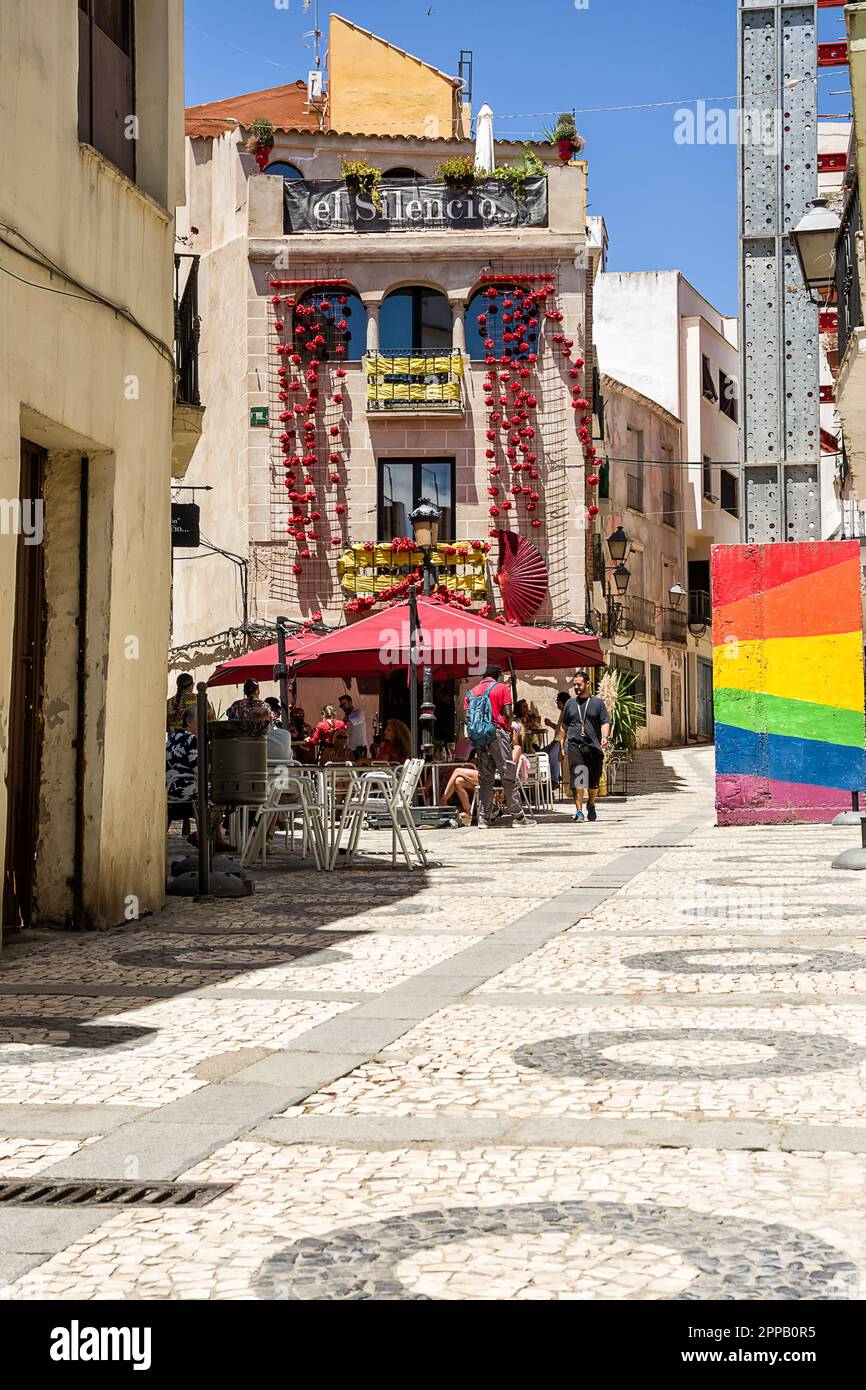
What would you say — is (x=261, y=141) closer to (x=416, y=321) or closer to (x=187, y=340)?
(x=416, y=321)

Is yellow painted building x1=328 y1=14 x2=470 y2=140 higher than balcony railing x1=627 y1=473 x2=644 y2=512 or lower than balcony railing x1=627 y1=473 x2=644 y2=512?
higher

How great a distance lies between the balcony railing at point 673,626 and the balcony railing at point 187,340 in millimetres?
31026

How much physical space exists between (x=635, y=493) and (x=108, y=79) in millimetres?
32919

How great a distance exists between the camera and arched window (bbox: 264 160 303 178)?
33.4 metres

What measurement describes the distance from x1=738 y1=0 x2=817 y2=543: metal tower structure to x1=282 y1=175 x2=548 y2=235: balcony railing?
13300 millimetres

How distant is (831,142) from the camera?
41.4 meters

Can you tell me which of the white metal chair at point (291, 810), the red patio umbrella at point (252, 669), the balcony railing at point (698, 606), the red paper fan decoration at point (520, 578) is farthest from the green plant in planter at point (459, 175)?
the balcony railing at point (698, 606)

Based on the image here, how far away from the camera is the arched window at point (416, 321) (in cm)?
3038

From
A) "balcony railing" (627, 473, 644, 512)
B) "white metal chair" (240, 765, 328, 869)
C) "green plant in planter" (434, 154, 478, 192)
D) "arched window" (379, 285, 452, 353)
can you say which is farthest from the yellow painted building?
"white metal chair" (240, 765, 328, 869)

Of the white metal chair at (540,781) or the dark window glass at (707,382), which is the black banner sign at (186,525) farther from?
the dark window glass at (707,382)

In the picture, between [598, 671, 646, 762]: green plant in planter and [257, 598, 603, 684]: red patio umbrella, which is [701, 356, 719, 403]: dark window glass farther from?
[257, 598, 603, 684]: red patio umbrella

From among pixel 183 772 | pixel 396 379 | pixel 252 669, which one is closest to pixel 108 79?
pixel 183 772

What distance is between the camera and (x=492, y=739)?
18922 mm
